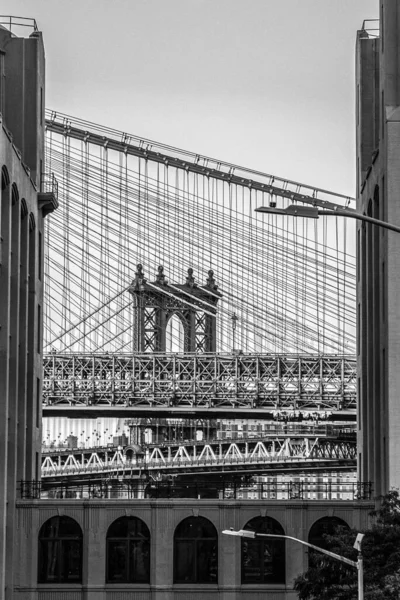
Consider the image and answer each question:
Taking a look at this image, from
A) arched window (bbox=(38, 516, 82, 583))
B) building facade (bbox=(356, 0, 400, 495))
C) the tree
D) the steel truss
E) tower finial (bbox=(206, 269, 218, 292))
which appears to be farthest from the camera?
the steel truss

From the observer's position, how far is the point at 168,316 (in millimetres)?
178500

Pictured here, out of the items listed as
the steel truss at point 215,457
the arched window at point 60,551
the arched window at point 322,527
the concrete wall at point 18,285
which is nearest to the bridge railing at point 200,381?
the steel truss at point 215,457

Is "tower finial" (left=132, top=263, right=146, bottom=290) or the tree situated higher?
"tower finial" (left=132, top=263, right=146, bottom=290)

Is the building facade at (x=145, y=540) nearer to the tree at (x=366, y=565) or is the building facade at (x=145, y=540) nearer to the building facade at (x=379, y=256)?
the building facade at (x=379, y=256)

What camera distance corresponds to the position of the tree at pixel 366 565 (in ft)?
146

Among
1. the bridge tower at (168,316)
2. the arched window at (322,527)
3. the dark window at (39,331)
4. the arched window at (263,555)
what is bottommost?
the arched window at (263,555)

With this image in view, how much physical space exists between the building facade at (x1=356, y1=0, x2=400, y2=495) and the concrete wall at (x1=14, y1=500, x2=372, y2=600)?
3.29 metres

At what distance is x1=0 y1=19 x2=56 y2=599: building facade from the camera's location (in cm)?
5681

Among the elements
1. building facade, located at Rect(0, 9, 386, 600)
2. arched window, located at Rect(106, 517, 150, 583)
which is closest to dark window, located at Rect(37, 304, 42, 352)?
building facade, located at Rect(0, 9, 386, 600)

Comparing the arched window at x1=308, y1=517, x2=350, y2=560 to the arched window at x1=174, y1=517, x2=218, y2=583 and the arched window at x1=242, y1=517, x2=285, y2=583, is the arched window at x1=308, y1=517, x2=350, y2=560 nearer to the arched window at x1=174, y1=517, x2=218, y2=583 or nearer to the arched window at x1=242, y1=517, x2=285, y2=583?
the arched window at x1=242, y1=517, x2=285, y2=583

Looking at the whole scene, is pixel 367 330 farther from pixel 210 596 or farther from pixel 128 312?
pixel 128 312

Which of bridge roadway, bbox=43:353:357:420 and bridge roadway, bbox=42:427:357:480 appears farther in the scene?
bridge roadway, bbox=42:427:357:480

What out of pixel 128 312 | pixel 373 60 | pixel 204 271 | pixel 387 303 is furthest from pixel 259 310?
pixel 387 303

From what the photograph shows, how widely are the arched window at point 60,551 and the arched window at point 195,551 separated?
→ 11.7 ft
